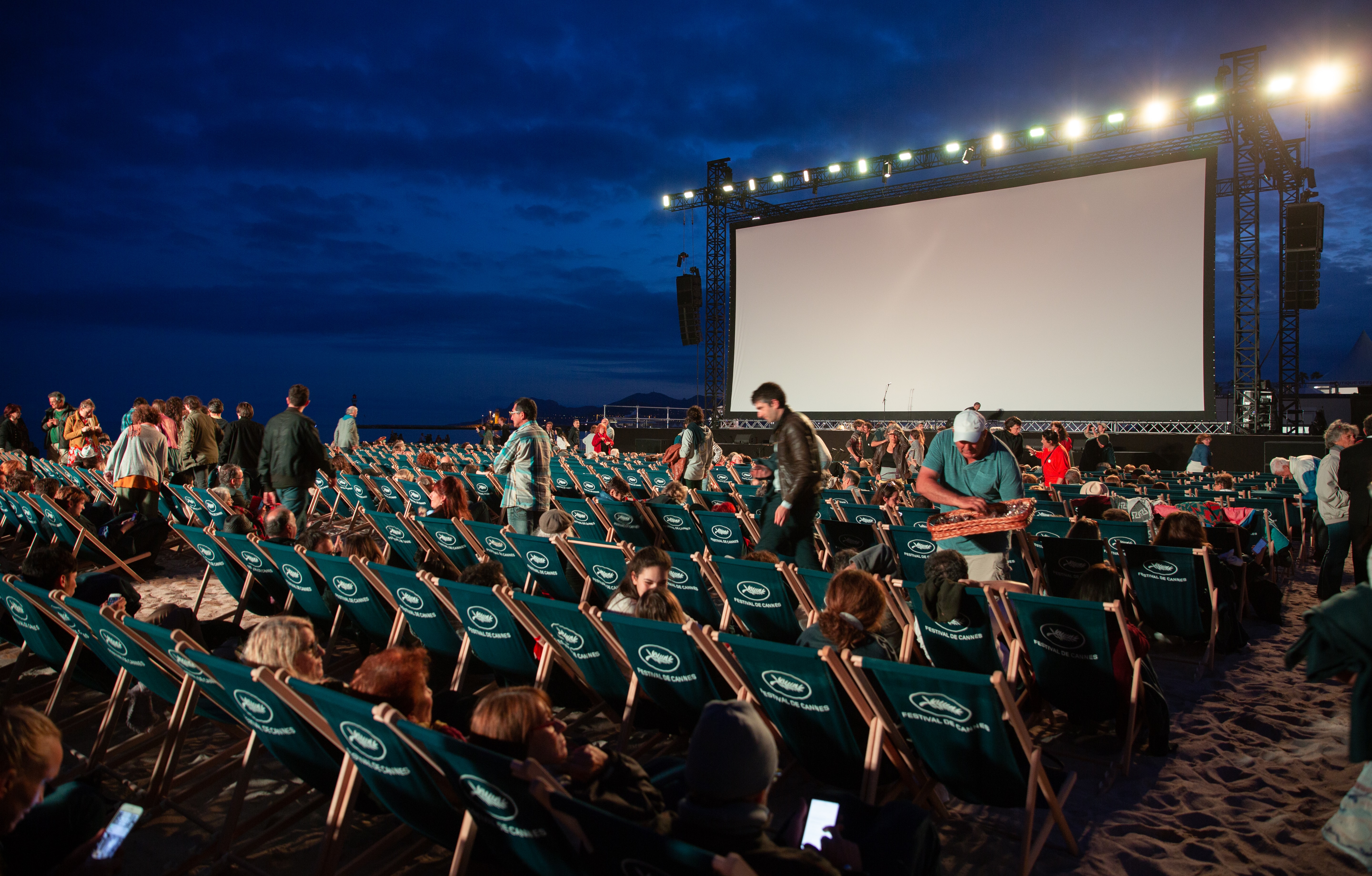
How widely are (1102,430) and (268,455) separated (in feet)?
33.8

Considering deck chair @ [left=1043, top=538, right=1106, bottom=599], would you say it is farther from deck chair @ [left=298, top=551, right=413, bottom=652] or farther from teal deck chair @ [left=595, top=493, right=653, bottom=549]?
deck chair @ [left=298, top=551, right=413, bottom=652]

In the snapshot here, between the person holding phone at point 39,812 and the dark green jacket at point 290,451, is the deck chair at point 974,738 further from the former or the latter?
the dark green jacket at point 290,451

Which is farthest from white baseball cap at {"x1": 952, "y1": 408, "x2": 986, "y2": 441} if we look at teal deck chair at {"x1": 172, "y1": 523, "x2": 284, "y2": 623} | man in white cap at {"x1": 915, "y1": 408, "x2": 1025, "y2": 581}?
teal deck chair at {"x1": 172, "y1": 523, "x2": 284, "y2": 623}

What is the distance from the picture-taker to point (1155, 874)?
2107 mm

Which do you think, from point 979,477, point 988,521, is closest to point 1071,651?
point 988,521

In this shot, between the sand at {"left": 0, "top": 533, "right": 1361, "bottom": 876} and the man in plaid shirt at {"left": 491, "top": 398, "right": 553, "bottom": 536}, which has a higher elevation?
the man in plaid shirt at {"left": 491, "top": 398, "right": 553, "bottom": 536}

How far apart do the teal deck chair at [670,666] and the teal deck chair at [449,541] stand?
217cm

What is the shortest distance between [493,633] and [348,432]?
7.88 m

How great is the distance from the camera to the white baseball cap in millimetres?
3576

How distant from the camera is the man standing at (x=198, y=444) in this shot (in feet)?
23.5

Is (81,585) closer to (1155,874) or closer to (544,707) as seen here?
(544,707)

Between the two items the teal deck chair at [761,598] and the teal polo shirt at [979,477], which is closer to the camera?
the teal deck chair at [761,598]

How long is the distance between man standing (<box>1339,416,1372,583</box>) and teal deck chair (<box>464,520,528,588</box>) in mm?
4881

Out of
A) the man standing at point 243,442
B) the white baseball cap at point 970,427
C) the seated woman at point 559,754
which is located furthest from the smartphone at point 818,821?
the man standing at point 243,442
